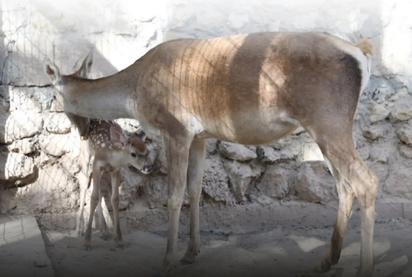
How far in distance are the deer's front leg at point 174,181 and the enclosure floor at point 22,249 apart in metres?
0.77

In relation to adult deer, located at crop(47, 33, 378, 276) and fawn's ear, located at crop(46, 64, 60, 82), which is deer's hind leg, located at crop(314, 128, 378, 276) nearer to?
adult deer, located at crop(47, 33, 378, 276)

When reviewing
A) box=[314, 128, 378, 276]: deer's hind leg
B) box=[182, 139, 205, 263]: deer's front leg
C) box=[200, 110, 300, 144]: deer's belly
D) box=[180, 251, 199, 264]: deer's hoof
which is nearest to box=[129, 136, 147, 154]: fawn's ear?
box=[182, 139, 205, 263]: deer's front leg

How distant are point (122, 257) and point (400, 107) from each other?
2559 mm

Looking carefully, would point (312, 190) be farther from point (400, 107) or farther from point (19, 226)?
point (19, 226)

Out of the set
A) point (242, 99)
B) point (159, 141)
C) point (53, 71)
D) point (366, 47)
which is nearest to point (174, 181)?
point (242, 99)

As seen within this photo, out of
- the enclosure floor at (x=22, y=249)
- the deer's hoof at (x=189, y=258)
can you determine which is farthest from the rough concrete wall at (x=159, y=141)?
the deer's hoof at (x=189, y=258)

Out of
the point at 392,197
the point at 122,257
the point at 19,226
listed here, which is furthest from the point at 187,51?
the point at 392,197

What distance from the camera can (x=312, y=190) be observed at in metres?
5.40

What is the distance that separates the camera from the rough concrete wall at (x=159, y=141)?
211 inches

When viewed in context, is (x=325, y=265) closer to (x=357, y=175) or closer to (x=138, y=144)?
(x=357, y=175)

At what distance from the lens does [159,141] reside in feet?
17.5

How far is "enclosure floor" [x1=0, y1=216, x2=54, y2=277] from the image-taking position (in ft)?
13.0

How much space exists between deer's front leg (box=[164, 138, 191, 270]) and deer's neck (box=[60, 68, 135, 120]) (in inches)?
18.9

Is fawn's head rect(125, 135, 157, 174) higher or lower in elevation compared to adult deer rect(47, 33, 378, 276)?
lower
